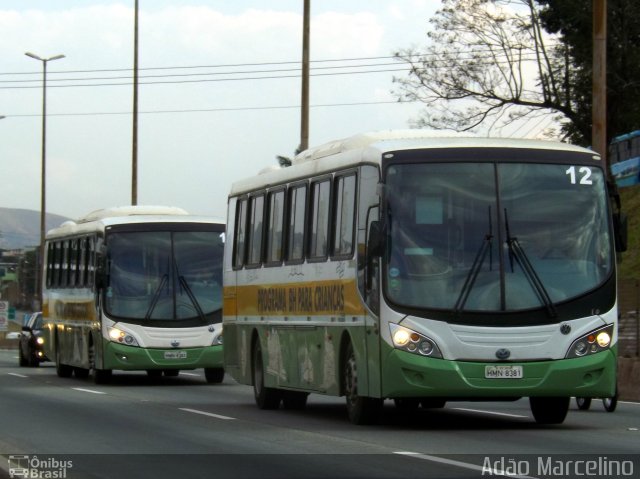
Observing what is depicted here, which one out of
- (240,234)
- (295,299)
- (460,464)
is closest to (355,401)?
(295,299)

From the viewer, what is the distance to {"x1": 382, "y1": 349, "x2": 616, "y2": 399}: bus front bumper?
1669 centimetres

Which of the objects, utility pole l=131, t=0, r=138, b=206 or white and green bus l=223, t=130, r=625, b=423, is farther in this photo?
utility pole l=131, t=0, r=138, b=206

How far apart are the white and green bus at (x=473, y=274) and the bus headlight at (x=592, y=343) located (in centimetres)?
1

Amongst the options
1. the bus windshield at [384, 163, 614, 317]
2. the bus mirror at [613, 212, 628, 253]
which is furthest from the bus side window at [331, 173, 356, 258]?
the bus mirror at [613, 212, 628, 253]

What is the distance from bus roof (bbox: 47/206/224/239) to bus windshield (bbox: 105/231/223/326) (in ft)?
1.06

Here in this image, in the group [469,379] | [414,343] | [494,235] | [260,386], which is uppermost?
[494,235]

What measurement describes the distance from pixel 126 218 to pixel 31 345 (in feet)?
43.3

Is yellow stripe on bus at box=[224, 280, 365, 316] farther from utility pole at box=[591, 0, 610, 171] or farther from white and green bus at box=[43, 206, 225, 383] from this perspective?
utility pole at box=[591, 0, 610, 171]

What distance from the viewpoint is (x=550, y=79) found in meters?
47.2

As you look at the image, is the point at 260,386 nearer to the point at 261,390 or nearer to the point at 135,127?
the point at 261,390

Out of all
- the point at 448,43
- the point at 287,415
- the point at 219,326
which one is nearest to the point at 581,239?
the point at 287,415

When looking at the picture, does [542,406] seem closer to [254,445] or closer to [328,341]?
[328,341]

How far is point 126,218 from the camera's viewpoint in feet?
104

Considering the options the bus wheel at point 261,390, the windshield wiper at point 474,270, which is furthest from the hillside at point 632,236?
the windshield wiper at point 474,270
